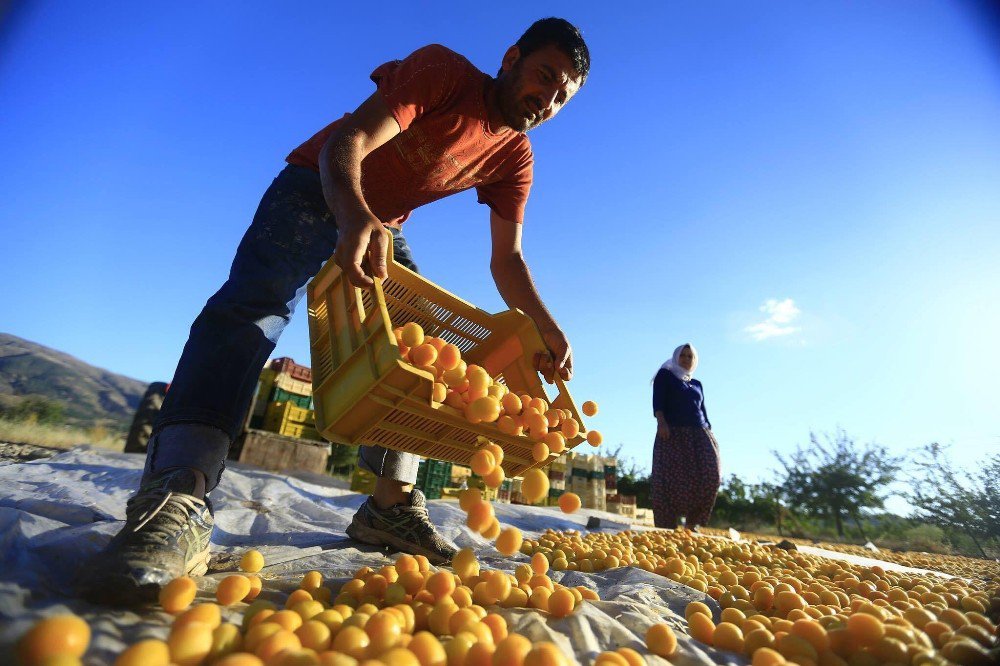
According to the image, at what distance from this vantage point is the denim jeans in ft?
4.95

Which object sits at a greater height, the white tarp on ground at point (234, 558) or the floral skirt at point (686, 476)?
the floral skirt at point (686, 476)

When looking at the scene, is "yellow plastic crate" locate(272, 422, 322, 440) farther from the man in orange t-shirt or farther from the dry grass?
Answer: the man in orange t-shirt

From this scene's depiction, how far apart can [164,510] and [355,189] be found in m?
1.03

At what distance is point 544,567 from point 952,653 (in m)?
0.98

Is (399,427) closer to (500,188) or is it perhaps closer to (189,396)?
(189,396)

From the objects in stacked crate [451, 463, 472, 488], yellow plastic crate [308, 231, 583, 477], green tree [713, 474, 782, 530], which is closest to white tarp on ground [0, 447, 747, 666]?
yellow plastic crate [308, 231, 583, 477]

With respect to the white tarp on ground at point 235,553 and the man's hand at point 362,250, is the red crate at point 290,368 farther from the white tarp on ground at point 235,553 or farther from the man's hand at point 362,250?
the man's hand at point 362,250

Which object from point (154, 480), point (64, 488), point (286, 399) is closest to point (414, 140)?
point (154, 480)

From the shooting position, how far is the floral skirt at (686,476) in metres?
4.99

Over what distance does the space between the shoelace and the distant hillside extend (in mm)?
3686

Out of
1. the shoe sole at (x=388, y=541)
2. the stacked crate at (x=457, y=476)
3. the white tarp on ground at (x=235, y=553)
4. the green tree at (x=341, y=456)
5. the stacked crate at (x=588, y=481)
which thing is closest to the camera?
the white tarp on ground at (x=235, y=553)

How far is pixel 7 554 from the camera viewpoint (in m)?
1.17

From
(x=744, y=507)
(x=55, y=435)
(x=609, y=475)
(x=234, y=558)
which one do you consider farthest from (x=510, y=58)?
(x=744, y=507)

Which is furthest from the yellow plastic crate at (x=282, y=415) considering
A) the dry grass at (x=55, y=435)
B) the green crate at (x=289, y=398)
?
the dry grass at (x=55, y=435)
